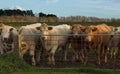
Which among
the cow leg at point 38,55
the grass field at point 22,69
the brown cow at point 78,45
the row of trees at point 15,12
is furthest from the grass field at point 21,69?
the row of trees at point 15,12

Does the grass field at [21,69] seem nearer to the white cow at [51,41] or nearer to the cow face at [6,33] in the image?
the white cow at [51,41]

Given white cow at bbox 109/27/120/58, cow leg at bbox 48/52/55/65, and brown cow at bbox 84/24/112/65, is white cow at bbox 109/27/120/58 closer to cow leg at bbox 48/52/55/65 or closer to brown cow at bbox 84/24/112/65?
brown cow at bbox 84/24/112/65

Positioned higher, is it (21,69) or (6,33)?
(6,33)

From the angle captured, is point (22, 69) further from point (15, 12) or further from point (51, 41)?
point (15, 12)

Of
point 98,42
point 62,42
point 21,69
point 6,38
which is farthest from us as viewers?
point 6,38

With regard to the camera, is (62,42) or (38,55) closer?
(38,55)

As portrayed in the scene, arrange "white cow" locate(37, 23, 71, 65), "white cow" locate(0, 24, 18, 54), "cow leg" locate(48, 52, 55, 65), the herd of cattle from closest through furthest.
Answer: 1. "cow leg" locate(48, 52, 55, 65)
2. "white cow" locate(37, 23, 71, 65)
3. the herd of cattle
4. "white cow" locate(0, 24, 18, 54)

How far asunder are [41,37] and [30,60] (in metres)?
1.31

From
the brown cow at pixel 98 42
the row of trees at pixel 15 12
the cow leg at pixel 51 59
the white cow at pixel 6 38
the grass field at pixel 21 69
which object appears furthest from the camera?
the row of trees at pixel 15 12

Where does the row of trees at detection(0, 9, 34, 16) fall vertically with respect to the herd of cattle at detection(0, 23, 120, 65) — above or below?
above

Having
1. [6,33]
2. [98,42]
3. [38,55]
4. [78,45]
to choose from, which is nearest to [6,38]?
[6,33]

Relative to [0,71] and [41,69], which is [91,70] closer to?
[41,69]

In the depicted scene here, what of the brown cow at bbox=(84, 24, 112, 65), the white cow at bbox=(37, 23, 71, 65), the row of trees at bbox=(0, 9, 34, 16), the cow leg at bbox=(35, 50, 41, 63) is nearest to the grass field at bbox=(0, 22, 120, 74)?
the white cow at bbox=(37, 23, 71, 65)

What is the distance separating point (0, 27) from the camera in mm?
19062
